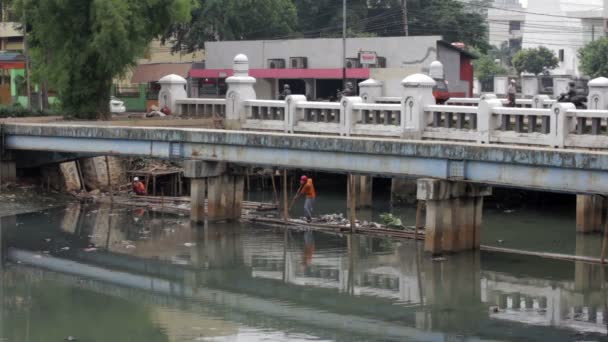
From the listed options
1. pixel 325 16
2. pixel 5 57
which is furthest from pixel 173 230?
pixel 325 16

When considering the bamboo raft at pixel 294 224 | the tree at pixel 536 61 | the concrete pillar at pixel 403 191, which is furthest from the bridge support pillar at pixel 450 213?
the tree at pixel 536 61

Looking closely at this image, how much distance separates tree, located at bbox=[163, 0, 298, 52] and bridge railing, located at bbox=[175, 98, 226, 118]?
26.0m

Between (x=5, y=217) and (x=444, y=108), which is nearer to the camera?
(x=444, y=108)

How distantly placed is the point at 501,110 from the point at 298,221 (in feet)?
24.3

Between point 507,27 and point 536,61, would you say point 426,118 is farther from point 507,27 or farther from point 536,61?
point 507,27

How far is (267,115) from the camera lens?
34.4 m

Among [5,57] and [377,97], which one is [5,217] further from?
[5,57]

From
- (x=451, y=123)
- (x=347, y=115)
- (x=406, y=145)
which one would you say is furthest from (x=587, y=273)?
(x=347, y=115)

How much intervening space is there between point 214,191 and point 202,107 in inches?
253

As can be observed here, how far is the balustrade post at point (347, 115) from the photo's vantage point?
31.4m

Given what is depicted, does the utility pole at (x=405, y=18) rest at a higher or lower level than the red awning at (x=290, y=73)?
higher

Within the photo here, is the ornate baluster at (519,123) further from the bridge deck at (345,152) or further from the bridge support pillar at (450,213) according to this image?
the bridge deck at (345,152)

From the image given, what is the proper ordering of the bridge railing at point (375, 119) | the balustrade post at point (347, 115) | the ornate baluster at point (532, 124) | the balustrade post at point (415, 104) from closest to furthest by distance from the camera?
the ornate baluster at point (532, 124), the balustrade post at point (415, 104), the bridge railing at point (375, 119), the balustrade post at point (347, 115)

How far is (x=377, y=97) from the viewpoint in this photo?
3950 centimetres
